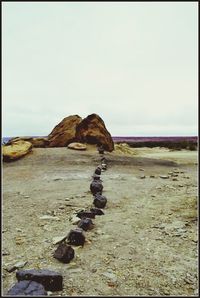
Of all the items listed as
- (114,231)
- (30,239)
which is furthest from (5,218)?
(114,231)

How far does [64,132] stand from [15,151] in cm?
438

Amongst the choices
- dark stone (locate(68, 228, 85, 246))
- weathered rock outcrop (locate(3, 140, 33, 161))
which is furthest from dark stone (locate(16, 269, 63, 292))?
weathered rock outcrop (locate(3, 140, 33, 161))

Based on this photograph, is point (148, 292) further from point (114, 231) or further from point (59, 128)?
point (59, 128)

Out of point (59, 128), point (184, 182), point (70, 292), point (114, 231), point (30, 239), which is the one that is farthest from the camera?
point (59, 128)

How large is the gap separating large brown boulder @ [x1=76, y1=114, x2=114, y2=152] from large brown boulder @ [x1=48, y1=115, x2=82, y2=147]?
33 cm

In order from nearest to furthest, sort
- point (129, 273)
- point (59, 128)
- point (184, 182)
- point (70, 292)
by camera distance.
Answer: point (70, 292) → point (129, 273) → point (184, 182) → point (59, 128)

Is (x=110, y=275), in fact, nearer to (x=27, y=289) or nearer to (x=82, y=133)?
A: (x=27, y=289)

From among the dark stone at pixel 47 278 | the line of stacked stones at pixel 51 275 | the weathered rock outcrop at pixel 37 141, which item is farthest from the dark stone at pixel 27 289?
the weathered rock outcrop at pixel 37 141

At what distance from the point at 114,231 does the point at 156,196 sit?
277cm

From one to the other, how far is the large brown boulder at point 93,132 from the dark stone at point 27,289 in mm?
13318

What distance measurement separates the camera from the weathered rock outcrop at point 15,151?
12.3m

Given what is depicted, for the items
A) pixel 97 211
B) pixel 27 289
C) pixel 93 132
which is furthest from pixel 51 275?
pixel 93 132

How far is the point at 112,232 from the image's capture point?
500cm

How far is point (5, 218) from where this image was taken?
Result: 18.9 feet
